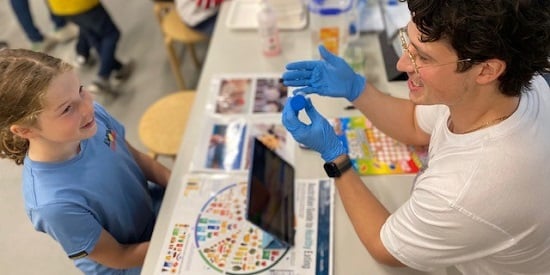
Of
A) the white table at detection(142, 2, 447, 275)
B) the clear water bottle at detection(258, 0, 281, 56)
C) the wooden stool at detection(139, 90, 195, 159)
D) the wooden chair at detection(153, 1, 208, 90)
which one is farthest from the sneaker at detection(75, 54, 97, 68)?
the clear water bottle at detection(258, 0, 281, 56)

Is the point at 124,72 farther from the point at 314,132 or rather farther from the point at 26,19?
the point at 314,132

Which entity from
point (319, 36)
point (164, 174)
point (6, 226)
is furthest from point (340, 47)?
point (6, 226)

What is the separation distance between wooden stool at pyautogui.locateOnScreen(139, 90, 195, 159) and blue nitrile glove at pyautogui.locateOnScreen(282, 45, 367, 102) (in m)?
0.77

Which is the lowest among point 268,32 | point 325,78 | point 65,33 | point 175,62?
point 65,33

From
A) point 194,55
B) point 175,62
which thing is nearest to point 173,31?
point 175,62

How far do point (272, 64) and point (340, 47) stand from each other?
24cm

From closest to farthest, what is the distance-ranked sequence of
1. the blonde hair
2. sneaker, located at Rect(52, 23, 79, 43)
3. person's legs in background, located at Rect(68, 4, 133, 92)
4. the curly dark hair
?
the curly dark hair → the blonde hair → person's legs in background, located at Rect(68, 4, 133, 92) → sneaker, located at Rect(52, 23, 79, 43)

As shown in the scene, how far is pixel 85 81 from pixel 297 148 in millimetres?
1912

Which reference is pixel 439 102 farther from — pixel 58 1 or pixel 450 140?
pixel 58 1

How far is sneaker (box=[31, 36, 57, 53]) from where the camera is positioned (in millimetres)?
2891

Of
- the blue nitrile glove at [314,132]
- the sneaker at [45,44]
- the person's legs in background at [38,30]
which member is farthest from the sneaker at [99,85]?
the blue nitrile glove at [314,132]

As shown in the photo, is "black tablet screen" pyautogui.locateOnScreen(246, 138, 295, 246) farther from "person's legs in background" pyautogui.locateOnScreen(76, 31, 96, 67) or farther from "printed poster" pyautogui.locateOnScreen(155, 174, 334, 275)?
"person's legs in background" pyautogui.locateOnScreen(76, 31, 96, 67)

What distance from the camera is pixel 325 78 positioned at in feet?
3.86

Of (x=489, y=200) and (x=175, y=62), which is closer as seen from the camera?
(x=489, y=200)
